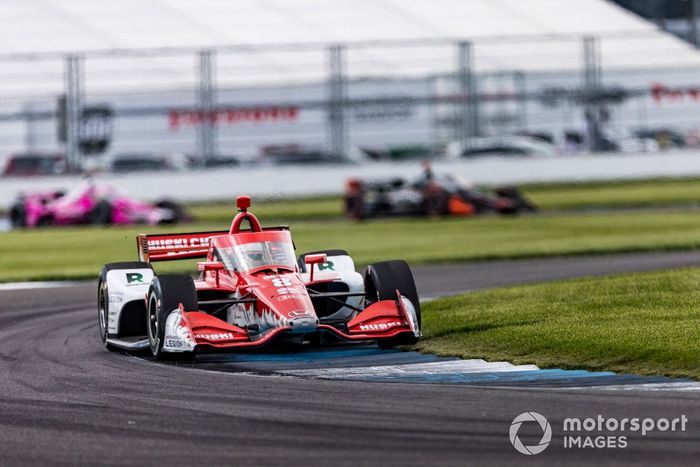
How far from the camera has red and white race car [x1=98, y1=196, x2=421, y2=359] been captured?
10.9m

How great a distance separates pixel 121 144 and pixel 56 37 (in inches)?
222

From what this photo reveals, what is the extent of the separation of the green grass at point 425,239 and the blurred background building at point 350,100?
20.4ft

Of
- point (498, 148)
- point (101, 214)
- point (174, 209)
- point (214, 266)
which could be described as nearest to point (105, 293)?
point (214, 266)

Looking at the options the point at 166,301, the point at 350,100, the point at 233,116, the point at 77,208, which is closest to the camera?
the point at 166,301

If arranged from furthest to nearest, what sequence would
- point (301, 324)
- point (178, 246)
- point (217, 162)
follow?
point (217, 162), point (178, 246), point (301, 324)

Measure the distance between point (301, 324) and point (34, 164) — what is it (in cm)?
2729

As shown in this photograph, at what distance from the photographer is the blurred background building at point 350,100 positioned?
35.7 m

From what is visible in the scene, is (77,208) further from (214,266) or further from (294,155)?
(214,266)

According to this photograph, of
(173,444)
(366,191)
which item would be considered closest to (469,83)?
(366,191)

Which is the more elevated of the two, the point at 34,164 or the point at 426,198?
the point at 34,164

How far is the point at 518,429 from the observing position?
7.49 metres

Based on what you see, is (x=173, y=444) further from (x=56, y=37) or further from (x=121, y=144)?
(x=56, y=37)

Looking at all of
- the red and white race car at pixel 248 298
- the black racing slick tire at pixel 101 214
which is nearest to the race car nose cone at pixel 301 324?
the red and white race car at pixel 248 298

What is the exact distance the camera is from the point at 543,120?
121 ft
